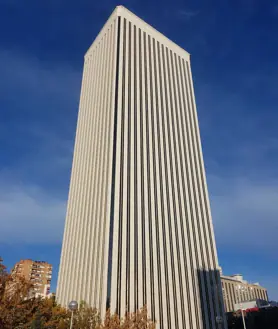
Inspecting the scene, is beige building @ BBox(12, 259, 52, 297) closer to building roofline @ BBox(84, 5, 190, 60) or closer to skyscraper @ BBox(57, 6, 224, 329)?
skyscraper @ BBox(57, 6, 224, 329)

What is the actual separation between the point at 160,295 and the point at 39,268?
90336 mm

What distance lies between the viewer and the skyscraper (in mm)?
53656

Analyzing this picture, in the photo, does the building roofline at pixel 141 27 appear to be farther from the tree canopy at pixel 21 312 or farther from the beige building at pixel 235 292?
the beige building at pixel 235 292

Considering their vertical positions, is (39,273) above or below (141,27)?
below


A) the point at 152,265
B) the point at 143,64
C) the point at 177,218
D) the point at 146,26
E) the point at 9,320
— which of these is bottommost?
the point at 9,320

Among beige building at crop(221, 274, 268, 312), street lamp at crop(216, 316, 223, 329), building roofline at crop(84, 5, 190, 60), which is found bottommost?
street lamp at crop(216, 316, 223, 329)

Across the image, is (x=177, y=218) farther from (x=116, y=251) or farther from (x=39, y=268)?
(x=39, y=268)

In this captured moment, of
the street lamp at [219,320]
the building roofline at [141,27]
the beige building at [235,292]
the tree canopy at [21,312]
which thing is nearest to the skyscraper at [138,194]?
the building roofline at [141,27]

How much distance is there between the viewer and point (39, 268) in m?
130

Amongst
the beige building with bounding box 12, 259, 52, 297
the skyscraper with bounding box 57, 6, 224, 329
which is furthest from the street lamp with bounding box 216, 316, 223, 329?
the beige building with bounding box 12, 259, 52, 297

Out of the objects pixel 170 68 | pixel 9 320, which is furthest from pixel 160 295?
pixel 170 68

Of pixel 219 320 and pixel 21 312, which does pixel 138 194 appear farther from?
pixel 21 312

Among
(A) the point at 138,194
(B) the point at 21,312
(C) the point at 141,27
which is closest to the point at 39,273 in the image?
(A) the point at 138,194

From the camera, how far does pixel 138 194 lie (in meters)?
60.2
